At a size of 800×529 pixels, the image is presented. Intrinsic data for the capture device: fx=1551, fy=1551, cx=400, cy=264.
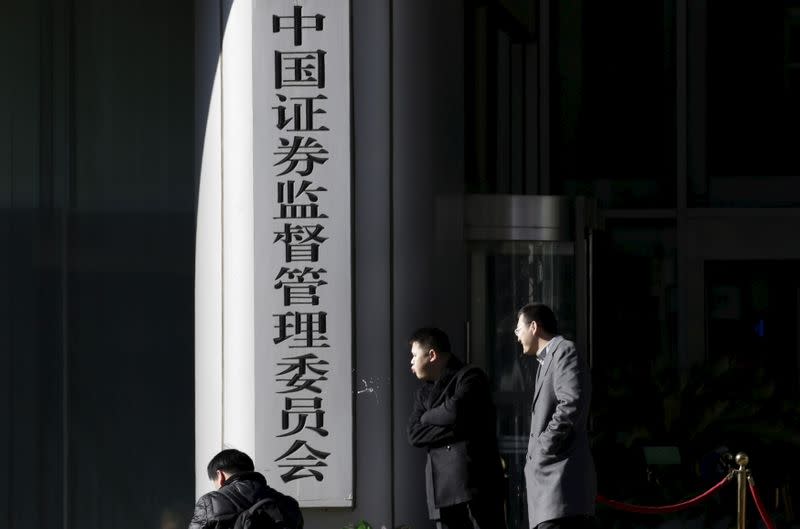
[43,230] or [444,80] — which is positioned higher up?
[444,80]

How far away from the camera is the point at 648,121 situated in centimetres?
1741

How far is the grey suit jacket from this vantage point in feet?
27.4

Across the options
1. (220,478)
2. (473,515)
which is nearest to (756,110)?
(473,515)

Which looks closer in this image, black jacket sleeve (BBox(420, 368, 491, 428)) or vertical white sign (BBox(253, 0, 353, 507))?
black jacket sleeve (BBox(420, 368, 491, 428))

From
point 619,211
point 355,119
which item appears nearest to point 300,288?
point 355,119

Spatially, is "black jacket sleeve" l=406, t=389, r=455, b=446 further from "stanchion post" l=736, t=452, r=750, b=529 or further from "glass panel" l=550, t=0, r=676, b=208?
"glass panel" l=550, t=0, r=676, b=208

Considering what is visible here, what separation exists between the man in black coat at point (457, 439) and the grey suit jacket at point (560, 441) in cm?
47

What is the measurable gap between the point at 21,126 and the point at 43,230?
29.5 inches

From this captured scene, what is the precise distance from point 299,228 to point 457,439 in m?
1.86

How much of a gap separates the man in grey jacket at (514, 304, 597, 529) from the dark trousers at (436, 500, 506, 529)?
44cm

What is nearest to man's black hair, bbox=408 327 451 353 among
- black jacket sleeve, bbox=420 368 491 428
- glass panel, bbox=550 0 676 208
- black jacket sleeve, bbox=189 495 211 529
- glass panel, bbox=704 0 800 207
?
black jacket sleeve, bbox=420 368 491 428

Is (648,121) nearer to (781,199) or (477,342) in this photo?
(781,199)

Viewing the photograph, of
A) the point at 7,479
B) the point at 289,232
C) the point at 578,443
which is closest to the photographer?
the point at 578,443

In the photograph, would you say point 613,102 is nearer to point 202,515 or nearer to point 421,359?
point 421,359
